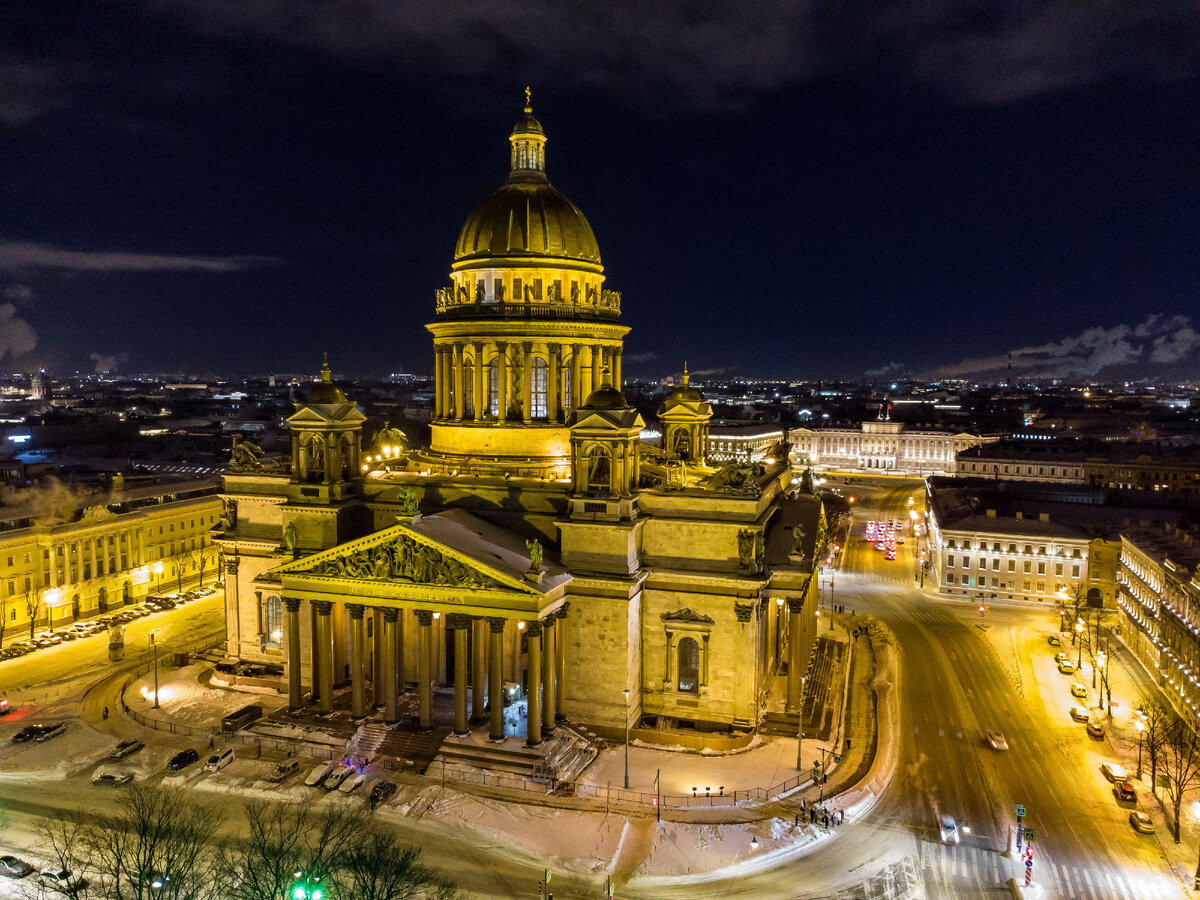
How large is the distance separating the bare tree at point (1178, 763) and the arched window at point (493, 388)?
40.4 meters

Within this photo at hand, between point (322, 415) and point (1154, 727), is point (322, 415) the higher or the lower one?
the higher one

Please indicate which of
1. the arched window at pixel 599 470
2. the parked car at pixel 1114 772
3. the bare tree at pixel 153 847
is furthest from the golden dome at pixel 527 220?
the parked car at pixel 1114 772

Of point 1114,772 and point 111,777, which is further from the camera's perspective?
point 1114,772

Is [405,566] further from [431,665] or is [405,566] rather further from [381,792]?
[381,792]

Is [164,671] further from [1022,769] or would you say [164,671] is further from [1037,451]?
[1037,451]

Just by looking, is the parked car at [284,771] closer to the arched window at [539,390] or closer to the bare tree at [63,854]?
the bare tree at [63,854]

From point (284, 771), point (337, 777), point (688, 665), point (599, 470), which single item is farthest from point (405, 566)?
point (688, 665)

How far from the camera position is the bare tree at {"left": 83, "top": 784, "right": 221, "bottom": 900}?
2417 centimetres

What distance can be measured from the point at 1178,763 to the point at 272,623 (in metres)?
49.0

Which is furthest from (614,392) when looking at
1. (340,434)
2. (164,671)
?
(164,671)

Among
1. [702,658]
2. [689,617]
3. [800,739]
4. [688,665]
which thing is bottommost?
[800,739]

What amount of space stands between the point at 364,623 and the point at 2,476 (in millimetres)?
72896

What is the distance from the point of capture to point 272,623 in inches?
2087

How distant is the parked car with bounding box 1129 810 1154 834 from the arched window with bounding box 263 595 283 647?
152 feet
